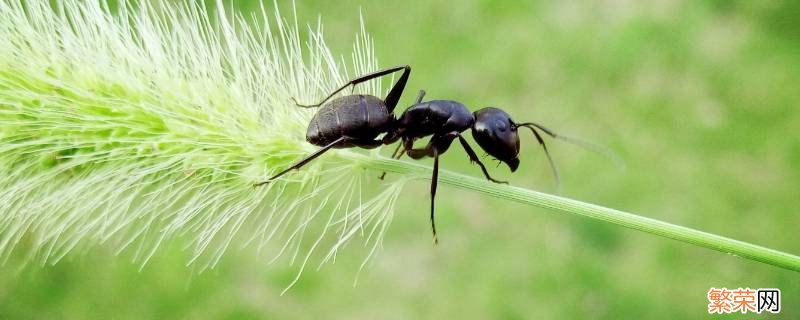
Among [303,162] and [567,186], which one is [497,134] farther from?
[567,186]

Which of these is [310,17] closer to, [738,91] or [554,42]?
[554,42]

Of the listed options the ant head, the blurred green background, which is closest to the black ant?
the ant head

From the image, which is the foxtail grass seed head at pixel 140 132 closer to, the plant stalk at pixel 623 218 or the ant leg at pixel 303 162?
the ant leg at pixel 303 162

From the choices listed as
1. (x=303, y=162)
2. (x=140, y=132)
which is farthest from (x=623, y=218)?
(x=140, y=132)

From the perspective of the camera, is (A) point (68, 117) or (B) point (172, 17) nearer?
(A) point (68, 117)

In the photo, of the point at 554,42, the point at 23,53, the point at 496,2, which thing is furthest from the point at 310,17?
the point at 23,53

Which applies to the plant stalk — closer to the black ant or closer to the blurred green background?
the black ant
